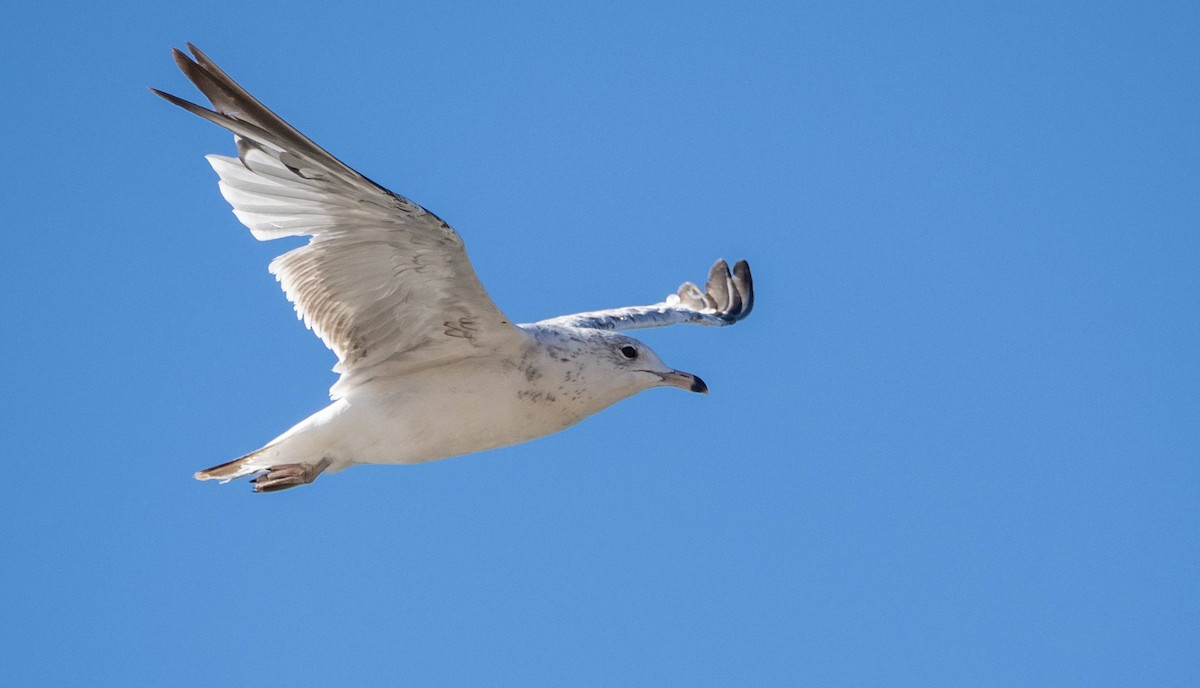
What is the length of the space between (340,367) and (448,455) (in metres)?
0.94

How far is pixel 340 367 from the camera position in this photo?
31.7 ft

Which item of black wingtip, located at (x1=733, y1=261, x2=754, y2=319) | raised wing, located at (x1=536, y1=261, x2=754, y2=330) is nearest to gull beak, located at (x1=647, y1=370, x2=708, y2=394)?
raised wing, located at (x1=536, y1=261, x2=754, y2=330)

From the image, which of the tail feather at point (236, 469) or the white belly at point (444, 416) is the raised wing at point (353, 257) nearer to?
the white belly at point (444, 416)

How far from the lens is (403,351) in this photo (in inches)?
376

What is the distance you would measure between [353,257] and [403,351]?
0.82 meters

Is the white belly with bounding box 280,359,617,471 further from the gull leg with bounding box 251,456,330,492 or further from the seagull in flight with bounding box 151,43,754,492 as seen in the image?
the gull leg with bounding box 251,456,330,492

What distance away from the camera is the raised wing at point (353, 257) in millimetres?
8305

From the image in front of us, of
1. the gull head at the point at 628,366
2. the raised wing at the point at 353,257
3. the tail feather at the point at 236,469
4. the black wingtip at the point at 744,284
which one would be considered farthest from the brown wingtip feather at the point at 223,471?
the black wingtip at the point at 744,284

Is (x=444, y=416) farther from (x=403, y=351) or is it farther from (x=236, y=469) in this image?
(x=236, y=469)

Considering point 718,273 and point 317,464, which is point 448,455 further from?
point 718,273

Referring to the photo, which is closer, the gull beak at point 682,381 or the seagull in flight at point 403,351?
the seagull in flight at point 403,351

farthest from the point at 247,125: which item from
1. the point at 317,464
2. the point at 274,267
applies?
the point at 317,464

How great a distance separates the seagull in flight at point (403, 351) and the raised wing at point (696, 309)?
1.14 meters

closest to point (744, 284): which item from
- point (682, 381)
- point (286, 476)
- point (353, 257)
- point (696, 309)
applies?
point (696, 309)
